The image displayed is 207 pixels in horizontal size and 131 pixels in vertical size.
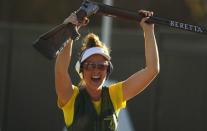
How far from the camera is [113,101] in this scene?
3852 mm

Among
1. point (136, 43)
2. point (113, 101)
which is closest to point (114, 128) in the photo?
point (113, 101)

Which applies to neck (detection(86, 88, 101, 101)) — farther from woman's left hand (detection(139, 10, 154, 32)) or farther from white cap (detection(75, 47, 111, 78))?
woman's left hand (detection(139, 10, 154, 32))

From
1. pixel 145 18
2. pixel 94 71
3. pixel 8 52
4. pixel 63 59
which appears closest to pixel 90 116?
pixel 94 71

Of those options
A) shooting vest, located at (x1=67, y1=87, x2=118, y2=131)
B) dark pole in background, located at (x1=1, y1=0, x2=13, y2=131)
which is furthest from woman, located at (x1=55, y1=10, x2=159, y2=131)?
dark pole in background, located at (x1=1, y1=0, x2=13, y2=131)

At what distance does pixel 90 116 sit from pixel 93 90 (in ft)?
0.53

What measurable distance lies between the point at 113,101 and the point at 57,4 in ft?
14.3

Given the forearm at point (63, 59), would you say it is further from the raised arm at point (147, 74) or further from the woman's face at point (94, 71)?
the raised arm at point (147, 74)

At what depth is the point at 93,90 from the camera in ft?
12.6

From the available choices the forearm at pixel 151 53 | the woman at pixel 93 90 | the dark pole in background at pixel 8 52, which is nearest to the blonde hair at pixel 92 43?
the woman at pixel 93 90

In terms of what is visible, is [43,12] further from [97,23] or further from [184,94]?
[184,94]

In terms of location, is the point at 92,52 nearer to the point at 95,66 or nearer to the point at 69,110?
the point at 95,66

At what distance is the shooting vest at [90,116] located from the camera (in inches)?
147

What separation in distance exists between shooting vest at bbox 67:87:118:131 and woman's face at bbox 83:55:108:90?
0.23ft

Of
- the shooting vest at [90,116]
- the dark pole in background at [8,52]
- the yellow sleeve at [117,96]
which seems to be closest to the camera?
the shooting vest at [90,116]
